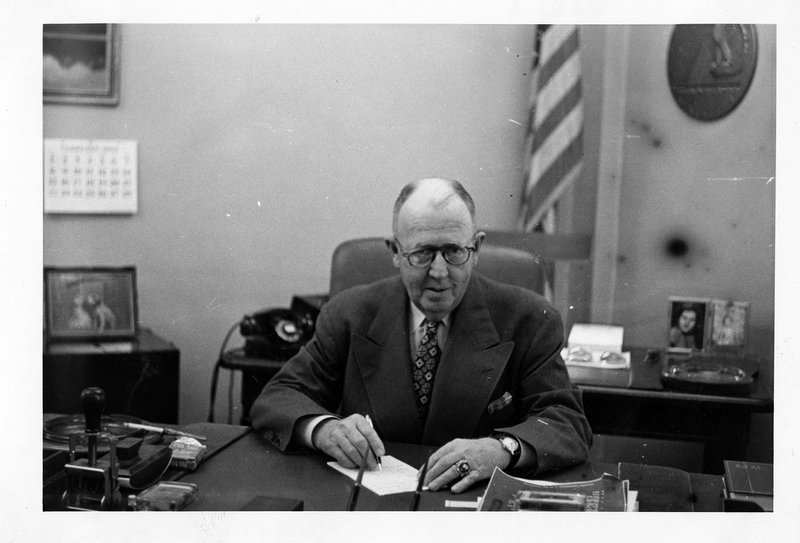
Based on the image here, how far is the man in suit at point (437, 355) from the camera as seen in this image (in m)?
1.64

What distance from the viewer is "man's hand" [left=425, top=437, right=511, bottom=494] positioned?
1.36m

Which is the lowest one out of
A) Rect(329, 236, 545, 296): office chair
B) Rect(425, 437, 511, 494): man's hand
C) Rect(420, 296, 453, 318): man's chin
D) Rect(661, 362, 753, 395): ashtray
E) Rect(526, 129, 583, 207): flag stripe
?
Rect(425, 437, 511, 494): man's hand

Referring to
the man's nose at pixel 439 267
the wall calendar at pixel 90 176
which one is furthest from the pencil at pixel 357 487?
the wall calendar at pixel 90 176

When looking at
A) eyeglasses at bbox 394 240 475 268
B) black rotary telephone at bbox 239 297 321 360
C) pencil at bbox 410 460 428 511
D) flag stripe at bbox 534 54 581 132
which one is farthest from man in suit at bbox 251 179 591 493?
flag stripe at bbox 534 54 581 132

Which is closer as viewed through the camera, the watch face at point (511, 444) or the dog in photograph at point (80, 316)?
the watch face at point (511, 444)

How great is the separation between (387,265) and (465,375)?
0.35 m

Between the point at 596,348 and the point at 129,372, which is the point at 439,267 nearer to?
the point at 596,348

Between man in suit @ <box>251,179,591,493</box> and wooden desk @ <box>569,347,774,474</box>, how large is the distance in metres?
A: 0.29

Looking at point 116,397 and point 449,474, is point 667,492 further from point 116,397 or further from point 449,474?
point 116,397

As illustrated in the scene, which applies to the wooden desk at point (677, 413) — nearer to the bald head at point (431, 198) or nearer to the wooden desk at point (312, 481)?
the wooden desk at point (312, 481)

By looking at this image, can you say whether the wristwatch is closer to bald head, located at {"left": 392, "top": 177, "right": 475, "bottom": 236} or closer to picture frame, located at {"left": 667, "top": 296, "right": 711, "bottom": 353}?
bald head, located at {"left": 392, "top": 177, "right": 475, "bottom": 236}

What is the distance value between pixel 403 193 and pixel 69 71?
92 centimetres

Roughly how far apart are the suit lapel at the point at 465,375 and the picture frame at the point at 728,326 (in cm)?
82

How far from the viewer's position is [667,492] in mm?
1424
